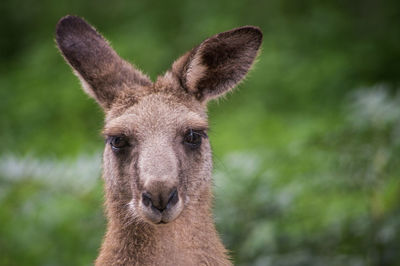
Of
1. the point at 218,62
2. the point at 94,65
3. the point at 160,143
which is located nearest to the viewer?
the point at 160,143

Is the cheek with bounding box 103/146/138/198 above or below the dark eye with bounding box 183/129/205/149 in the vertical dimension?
below

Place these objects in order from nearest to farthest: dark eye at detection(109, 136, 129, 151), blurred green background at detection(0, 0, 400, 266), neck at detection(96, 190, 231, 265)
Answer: neck at detection(96, 190, 231, 265)
dark eye at detection(109, 136, 129, 151)
blurred green background at detection(0, 0, 400, 266)

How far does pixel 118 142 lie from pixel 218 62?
0.95m

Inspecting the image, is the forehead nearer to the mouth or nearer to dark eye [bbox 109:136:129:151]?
dark eye [bbox 109:136:129:151]

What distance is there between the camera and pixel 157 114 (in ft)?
16.0

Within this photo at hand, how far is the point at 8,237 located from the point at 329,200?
3.07 meters

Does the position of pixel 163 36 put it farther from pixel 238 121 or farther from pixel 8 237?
pixel 8 237

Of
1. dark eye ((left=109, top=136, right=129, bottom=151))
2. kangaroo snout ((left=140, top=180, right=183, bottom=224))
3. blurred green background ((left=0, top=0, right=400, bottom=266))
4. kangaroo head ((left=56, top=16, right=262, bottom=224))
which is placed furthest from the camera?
blurred green background ((left=0, top=0, right=400, bottom=266))

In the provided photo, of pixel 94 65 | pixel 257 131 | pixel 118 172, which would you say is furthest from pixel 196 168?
pixel 257 131

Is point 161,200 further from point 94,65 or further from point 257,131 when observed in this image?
point 257,131

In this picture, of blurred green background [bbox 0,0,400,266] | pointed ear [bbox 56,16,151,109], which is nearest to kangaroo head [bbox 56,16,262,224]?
pointed ear [bbox 56,16,151,109]

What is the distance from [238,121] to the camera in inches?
424

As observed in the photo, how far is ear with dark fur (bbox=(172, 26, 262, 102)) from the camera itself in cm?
508

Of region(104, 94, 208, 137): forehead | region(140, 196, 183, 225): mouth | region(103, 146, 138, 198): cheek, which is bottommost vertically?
region(140, 196, 183, 225): mouth
